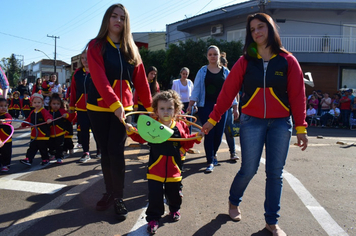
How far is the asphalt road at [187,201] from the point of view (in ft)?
10.5

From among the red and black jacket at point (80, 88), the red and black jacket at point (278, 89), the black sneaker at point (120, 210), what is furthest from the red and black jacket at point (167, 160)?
the red and black jacket at point (80, 88)

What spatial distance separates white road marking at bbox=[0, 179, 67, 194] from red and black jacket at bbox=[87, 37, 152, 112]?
1.71m

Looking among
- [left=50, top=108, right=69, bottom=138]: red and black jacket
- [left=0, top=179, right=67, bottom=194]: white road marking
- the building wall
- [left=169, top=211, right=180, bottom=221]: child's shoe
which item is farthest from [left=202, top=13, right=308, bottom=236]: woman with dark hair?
the building wall

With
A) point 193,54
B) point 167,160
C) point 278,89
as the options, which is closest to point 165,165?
point 167,160

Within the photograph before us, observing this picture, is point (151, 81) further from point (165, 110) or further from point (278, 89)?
point (278, 89)

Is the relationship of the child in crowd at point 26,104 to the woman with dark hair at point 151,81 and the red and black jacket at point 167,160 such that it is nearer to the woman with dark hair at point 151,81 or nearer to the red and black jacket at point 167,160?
the woman with dark hair at point 151,81

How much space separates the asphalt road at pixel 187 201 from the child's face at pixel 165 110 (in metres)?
1.19

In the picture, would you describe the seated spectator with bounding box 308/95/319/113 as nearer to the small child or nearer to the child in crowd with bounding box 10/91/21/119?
the small child

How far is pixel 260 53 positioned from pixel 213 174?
2733mm

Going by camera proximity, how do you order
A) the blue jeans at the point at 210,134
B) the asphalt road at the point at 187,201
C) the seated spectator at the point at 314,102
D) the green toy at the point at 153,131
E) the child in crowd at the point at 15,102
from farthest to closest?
the seated spectator at the point at 314,102 < the child in crowd at the point at 15,102 < the blue jeans at the point at 210,134 < the asphalt road at the point at 187,201 < the green toy at the point at 153,131

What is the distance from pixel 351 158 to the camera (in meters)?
6.90

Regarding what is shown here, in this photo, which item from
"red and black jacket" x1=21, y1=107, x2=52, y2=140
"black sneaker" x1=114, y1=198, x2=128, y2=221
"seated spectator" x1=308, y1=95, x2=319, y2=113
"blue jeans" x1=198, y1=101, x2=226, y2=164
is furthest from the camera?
"seated spectator" x1=308, y1=95, x2=319, y2=113

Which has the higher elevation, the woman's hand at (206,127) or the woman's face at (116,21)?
the woman's face at (116,21)

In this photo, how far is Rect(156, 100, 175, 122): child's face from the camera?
10.9 ft
